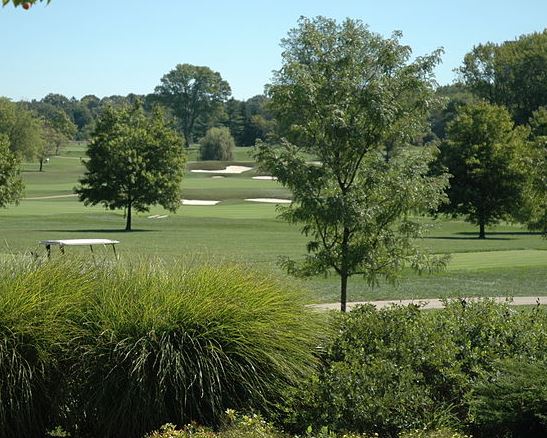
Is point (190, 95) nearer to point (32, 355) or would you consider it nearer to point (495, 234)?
point (495, 234)

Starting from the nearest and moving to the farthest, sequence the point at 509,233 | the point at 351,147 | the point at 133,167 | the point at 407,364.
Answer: the point at 407,364, the point at 351,147, the point at 133,167, the point at 509,233

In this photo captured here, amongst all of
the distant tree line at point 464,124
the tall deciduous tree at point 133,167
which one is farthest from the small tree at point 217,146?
the tall deciduous tree at point 133,167

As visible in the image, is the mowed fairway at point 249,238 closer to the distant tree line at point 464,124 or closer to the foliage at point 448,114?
the distant tree line at point 464,124

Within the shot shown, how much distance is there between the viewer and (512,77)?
8931 centimetres

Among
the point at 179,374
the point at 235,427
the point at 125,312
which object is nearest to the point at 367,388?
the point at 235,427

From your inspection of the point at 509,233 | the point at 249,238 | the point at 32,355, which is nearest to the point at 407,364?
the point at 32,355

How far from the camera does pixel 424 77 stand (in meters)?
14.9

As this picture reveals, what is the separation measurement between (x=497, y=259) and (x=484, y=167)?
19.4 m

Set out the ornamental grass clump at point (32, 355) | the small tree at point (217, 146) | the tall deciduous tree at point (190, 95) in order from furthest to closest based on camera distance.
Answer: the tall deciduous tree at point (190, 95), the small tree at point (217, 146), the ornamental grass clump at point (32, 355)

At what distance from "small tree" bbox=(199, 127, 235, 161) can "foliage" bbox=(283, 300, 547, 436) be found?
10583 cm

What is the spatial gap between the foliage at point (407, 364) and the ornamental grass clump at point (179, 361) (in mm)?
420

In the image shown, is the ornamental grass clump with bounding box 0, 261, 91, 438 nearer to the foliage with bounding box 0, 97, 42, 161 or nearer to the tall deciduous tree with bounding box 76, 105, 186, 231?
the tall deciduous tree with bounding box 76, 105, 186, 231

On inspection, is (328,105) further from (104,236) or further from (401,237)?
(104,236)

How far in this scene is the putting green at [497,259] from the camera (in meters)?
29.0
